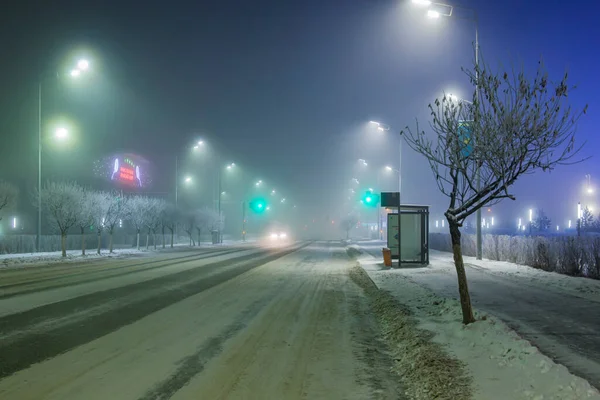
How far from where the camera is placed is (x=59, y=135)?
31.9 m

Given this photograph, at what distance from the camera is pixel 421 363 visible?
24.1 feet

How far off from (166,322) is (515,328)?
23.5ft

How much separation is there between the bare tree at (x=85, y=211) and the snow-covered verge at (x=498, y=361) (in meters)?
30.3

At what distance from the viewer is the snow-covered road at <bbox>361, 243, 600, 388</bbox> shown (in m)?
7.38

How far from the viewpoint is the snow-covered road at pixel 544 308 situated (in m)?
7.38

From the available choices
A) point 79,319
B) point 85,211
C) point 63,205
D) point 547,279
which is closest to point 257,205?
point 85,211

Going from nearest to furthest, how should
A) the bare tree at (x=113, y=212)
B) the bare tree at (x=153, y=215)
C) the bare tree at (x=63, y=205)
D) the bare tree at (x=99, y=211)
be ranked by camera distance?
1. the bare tree at (x=63, y=205)
2. the bare tree at (x=99, y=211)
3. the bare tree at (x=113, y=212)
4. the bare tree at (x=153, y=215)

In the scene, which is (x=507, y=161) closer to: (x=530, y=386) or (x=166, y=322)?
(x=530, y=386)

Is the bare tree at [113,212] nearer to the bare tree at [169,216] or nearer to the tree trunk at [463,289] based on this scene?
the bare tree at [169,216]

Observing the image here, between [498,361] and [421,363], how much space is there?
3.63 feet

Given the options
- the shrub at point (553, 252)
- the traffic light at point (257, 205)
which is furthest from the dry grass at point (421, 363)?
the traffic light at point (257, 205)

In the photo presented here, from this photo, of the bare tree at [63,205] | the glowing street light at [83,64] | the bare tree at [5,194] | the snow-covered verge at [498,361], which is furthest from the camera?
the bare tree at [5,194]

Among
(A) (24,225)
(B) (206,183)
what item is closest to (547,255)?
(A) (24,225)

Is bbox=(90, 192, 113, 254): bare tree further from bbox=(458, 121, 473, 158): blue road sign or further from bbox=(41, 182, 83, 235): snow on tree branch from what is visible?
bbox=(458, 121, 473, 158): blue road sign
